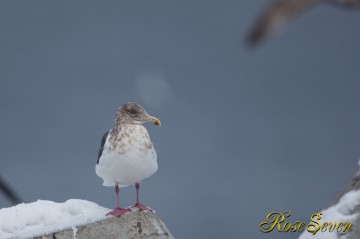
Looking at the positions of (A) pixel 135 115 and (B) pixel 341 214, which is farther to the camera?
(A) pixel 135 115

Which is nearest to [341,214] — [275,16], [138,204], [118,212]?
[138,204]

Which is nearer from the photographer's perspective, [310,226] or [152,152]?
[310,226]

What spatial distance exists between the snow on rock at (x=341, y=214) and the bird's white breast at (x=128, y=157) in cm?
287

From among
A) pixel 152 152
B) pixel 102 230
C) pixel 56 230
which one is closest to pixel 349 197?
pixel 152 152

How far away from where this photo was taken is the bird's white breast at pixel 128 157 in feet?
30.3

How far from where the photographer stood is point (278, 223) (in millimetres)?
8852

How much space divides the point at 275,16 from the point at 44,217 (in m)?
7.66

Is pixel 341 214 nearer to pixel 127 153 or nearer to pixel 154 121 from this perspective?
pixel 127 153

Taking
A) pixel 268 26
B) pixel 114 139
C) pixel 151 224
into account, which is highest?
pixel 268 26

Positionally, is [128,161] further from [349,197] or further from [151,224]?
[349,197]

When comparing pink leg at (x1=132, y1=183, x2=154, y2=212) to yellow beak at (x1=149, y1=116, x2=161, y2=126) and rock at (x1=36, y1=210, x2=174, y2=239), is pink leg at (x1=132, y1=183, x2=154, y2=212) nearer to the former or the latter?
rock at (x1=36, y1=210, x2=174, y2=239)

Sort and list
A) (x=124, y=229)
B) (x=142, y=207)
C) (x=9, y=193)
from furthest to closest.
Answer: (x=142, y=207), (x=124, y=229), (x=9, y=193)

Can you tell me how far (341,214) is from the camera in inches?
301

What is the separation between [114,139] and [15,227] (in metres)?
2.26
